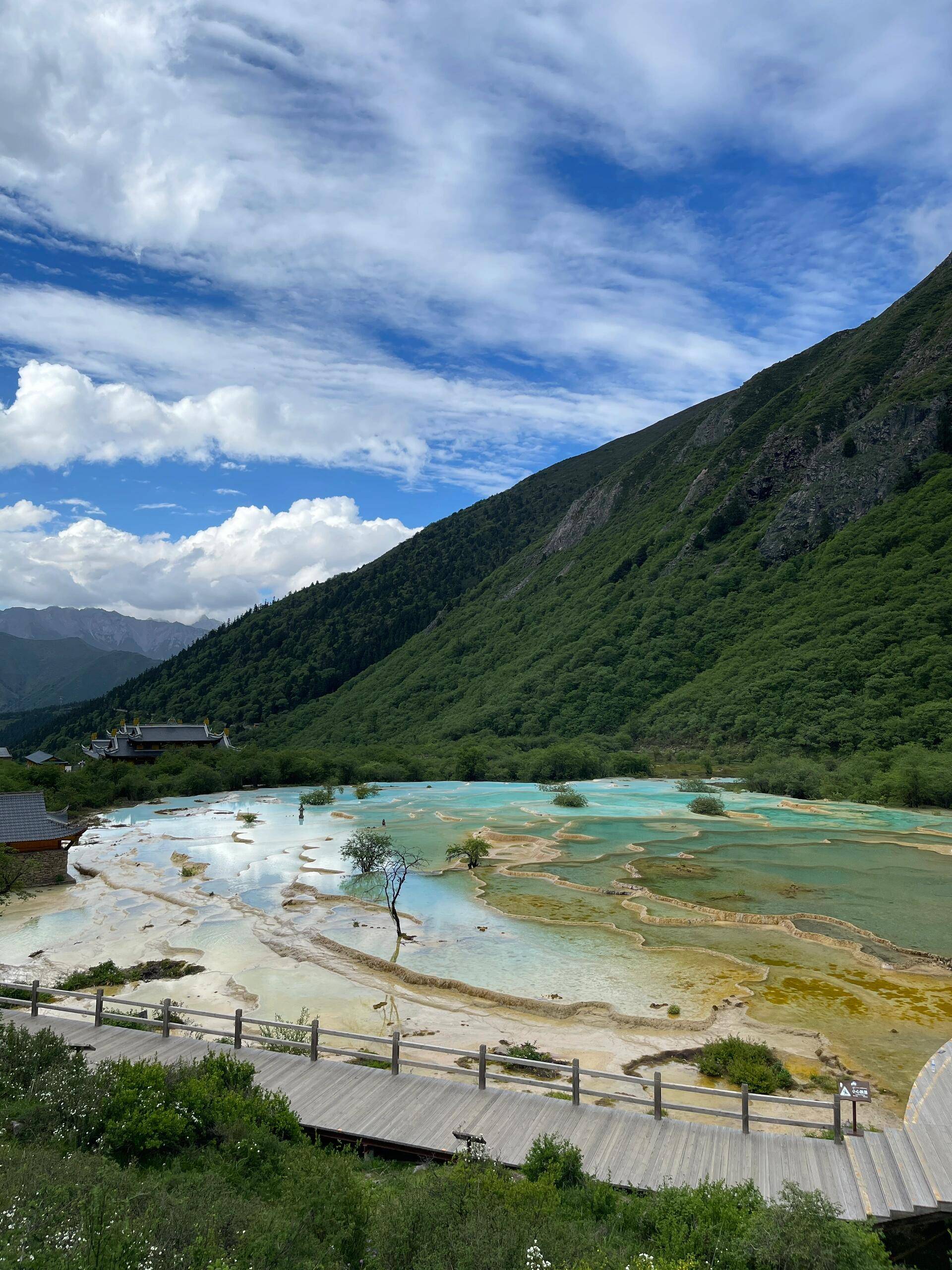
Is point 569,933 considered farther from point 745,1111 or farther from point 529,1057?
point 745,1111

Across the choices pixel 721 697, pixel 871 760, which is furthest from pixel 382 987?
pixel 721 697

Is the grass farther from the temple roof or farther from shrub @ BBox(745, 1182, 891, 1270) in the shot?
the temple roof

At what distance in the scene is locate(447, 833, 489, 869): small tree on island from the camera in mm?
36625

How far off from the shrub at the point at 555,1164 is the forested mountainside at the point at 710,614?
65512 millimetres

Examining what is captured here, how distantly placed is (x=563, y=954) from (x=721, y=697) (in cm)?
6834

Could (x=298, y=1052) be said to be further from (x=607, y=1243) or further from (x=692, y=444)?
(x=692, y=444)

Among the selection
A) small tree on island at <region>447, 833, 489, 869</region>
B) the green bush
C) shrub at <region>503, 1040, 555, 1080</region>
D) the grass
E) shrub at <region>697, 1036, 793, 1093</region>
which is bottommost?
the green bush

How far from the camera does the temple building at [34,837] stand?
30703mm

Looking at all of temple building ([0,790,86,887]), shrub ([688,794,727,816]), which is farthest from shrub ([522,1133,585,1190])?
shrub ([688,794,727,816])

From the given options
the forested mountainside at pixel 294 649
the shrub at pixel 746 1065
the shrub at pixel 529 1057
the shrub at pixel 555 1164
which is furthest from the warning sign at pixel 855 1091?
the forested mountainside at pixel 294 649

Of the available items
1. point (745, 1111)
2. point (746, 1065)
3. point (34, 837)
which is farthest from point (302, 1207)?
point (34, 837)

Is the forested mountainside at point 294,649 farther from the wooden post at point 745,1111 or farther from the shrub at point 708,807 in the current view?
the wooden post at point 745,1111

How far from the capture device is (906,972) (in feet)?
68.3

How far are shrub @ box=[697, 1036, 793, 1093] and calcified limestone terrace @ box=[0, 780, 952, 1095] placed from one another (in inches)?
33.3
